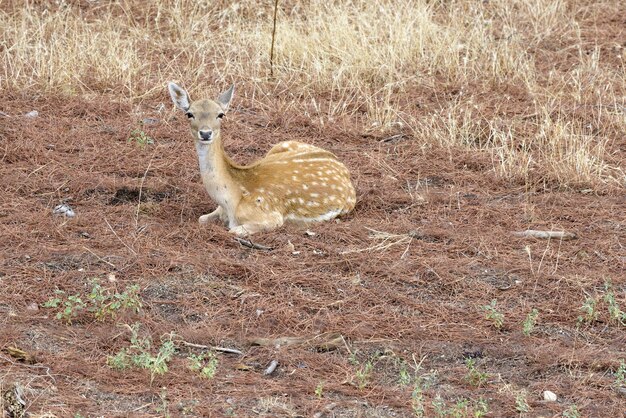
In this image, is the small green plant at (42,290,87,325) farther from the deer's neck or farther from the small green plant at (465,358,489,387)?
the small green plant at (465,358,489,387)

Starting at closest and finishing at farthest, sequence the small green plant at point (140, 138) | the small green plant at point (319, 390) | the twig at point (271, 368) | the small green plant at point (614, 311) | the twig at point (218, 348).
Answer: the small green plant at point (319, 390) → the twig at point (271, 368) → the twig at point (218, 348) → the small green plant at point (614, 311) → the small green plant at point (140, 138)

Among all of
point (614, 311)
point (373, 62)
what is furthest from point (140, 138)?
point (614, 311)

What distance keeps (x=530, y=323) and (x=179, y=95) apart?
328 centimetres

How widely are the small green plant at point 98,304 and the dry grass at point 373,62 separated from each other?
4.12 m

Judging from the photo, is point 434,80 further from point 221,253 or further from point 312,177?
point 221,253

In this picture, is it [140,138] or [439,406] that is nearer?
[439,406]

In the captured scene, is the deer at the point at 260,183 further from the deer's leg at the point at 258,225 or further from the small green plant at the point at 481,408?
the small green plant at the point at 481,408

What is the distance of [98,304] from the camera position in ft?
23.6

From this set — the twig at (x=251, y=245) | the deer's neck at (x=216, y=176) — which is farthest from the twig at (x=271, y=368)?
the deer's neck at (x=216, y=176)

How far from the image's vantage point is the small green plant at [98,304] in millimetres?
7059

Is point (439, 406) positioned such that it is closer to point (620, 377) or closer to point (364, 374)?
point (364, 374)

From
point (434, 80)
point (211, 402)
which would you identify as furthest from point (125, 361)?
point (434, 80)

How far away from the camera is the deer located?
8883mm

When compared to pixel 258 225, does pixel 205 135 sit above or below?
above
